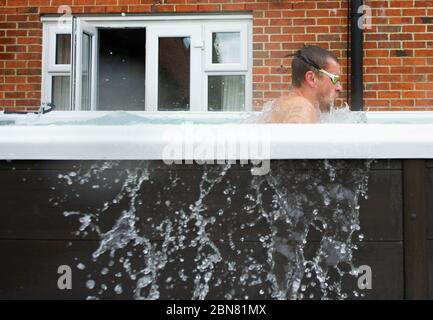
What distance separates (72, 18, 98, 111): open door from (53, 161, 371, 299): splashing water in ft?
10.00

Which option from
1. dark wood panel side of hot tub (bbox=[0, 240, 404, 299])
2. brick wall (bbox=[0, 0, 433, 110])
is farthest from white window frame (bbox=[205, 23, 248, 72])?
dark wood panel side of hot tub (bbox=[0, 240, 404, 299])

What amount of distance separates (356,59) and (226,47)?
112 centimetres

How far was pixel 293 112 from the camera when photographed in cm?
235

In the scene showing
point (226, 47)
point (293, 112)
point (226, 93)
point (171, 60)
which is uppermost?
point (226, 47)

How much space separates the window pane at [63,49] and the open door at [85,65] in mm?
225

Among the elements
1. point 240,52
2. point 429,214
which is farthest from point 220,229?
point 240,52

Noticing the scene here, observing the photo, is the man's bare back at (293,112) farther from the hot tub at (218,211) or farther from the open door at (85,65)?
the open door at (85,65)

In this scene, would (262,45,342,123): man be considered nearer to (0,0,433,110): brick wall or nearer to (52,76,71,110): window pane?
(0,0,433,110): brick wall

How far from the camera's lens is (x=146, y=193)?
5.90 feet

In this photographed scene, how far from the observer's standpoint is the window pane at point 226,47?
15.9ft

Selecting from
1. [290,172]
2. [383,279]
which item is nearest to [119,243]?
[290,172]

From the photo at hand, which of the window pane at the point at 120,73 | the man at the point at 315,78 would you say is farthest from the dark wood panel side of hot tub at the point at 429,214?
the window pane at the point at 120,73

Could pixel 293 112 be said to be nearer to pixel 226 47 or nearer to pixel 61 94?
pixel 226 47

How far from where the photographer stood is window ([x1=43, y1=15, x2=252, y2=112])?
15.8 ft
